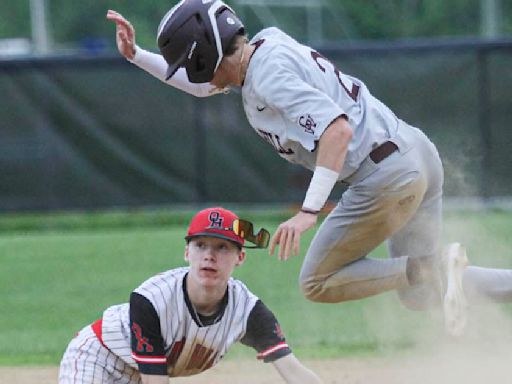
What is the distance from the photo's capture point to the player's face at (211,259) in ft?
15.0

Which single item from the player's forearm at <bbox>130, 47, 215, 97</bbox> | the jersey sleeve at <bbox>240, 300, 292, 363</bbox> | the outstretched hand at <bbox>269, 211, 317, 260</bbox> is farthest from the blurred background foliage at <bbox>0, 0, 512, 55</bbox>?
the outstretched hand at <bbox>269, 211, 317, 260</bbox>

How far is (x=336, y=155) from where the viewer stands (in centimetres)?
445

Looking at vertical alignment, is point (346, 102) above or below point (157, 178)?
below

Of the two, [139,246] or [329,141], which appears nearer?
[329,141]

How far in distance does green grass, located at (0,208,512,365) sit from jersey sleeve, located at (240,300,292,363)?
172cm

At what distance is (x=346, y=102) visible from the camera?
4867 millimetres

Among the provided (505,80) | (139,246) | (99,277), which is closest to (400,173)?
(99,277)

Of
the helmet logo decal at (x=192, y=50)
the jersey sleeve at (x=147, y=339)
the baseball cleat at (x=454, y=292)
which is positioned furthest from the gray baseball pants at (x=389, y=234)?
the jersey sleeve at (x=147, y=339)

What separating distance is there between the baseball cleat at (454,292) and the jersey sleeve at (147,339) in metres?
1.40

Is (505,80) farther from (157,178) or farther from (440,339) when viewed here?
(440,339)

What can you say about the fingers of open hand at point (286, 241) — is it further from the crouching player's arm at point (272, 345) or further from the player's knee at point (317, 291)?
the player's knee at point (317, 291)

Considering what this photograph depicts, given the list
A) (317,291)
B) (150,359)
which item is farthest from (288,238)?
(317,291)

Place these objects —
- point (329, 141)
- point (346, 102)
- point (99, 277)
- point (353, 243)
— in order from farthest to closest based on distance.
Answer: point (99, 277) < point (353, 243) < point (346, 102) < point (329, 141)

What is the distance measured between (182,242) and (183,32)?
291 inches
